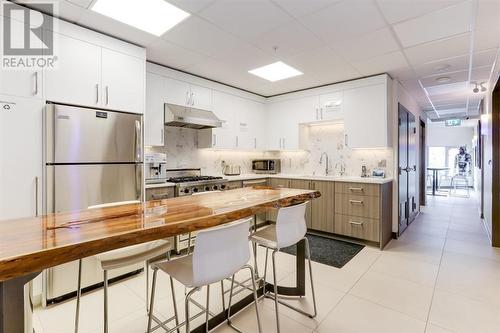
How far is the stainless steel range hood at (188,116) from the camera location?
3391 mm

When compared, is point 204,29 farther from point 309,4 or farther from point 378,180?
point 378,180

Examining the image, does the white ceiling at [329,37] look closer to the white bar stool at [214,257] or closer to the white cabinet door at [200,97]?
the white cabinet door at [200,97]

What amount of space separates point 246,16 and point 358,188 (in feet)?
8.74

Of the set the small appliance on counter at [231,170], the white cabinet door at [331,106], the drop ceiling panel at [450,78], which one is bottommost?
the small appliance on counter at [231,170]

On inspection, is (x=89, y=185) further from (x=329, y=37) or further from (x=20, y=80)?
(x=329, y=37)

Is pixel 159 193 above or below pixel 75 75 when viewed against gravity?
below

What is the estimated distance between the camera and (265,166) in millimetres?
4953

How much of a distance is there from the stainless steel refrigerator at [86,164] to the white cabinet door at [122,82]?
0.13m

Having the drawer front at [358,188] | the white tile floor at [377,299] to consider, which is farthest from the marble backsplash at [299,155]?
the white tile floor at [377,299]

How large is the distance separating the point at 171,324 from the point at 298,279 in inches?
43.6

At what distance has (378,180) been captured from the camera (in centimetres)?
355

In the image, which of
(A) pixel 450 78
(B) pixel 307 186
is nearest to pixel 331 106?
(B) pixel 307 186

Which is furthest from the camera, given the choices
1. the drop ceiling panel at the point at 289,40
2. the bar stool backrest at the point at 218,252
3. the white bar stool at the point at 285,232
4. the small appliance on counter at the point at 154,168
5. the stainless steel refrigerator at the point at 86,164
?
the small appliance on counter at the point at 154,168

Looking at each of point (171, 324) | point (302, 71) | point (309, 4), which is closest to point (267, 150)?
point (302, 71)
